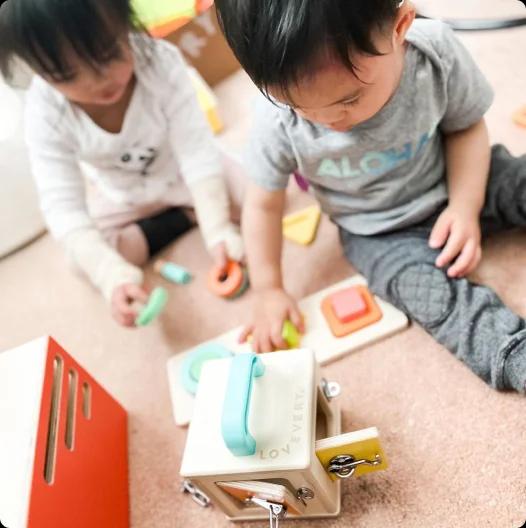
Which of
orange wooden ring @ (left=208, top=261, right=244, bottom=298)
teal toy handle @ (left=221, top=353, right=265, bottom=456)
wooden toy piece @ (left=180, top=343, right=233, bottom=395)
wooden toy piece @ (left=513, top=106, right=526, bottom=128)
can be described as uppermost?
teal toy handle @ (left=221, top=353, right=265, bottom=456)

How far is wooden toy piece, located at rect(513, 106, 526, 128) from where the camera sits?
749 millimetres

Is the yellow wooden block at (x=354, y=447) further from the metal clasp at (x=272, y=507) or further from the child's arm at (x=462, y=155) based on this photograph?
the child's arm at (x=462, y=155)

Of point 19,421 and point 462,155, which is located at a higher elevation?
point 19,421

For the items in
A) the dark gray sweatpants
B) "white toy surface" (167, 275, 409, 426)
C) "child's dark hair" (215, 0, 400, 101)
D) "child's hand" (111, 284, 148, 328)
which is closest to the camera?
"child's dark hair" (215, 0, 400, 101)

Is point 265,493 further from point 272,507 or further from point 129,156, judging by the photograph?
point 129,156

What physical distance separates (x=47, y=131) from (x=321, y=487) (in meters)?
0.59

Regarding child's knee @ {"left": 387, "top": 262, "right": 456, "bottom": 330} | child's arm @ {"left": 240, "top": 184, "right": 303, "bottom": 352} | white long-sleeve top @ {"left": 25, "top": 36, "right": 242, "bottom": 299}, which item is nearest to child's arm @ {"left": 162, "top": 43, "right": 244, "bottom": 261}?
white long-sleeve top @ {"left": 25, "top": 36, "right": 242, "bottom": 299}

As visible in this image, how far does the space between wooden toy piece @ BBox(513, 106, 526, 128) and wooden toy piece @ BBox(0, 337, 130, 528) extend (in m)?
0.64

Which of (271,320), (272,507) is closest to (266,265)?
(271,320)

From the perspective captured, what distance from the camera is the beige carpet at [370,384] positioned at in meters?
0.48

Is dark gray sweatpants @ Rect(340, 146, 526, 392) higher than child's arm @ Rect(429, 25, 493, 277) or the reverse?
the reverse

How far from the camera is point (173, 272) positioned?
792 millimetres

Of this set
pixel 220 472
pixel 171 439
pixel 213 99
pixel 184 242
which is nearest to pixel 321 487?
pixel 220 472

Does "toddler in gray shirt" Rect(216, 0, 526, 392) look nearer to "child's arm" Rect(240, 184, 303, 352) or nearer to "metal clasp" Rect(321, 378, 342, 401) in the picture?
"child's arm" Rect(240, 184, 303, 352)
